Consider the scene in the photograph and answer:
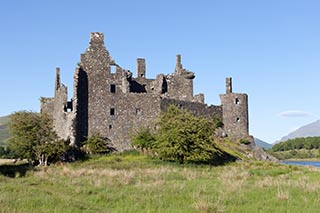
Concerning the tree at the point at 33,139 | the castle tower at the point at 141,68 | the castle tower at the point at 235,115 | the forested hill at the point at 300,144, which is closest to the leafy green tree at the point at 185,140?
the tree at the point at 33,139

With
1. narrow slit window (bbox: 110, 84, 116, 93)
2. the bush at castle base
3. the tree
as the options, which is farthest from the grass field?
narrow slit window (bbox: 110, 84, 116, 93)

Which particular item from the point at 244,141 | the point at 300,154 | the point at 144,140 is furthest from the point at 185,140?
the point at 300,154

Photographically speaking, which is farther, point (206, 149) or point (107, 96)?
point (107, 96)

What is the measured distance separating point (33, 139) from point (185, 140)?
13.9m

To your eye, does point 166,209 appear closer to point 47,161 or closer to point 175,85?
point 47,161

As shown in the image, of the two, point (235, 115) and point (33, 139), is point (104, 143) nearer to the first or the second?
point (33, 139)

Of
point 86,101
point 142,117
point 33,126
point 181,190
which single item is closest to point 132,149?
point 142,117

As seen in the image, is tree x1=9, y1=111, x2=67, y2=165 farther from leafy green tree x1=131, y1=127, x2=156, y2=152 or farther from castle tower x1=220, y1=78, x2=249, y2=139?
castle tower x1=220, y1=78, x2=249, y2=139

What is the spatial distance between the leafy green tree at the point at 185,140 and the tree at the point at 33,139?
30.9 ft

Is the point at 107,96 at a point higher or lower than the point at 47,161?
higher

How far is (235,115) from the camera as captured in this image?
5884 centimetres

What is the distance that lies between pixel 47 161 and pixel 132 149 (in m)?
9.67

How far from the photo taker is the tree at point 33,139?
42.0 meters

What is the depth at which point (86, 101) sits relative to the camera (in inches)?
1945
